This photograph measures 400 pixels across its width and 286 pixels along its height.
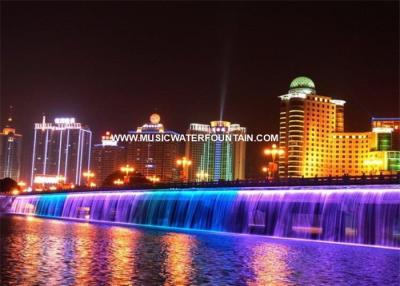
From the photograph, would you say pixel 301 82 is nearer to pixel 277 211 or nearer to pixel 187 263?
pixel 277 211

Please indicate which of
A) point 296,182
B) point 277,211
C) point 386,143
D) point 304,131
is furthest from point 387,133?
point 277,211

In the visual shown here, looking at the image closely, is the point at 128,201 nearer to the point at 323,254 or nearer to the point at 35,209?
the point at 35,209

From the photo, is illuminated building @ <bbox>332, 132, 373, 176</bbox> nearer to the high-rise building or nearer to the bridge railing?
the high-rise building

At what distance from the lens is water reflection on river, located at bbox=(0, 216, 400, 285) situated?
2488 cm

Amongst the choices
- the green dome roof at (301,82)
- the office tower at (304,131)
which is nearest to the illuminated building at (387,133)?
the office tower at (304,131)

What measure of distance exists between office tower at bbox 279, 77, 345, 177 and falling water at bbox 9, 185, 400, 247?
10366cm

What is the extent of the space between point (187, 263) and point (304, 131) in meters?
156

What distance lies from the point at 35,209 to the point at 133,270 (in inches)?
3535

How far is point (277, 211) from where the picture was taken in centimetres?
5478

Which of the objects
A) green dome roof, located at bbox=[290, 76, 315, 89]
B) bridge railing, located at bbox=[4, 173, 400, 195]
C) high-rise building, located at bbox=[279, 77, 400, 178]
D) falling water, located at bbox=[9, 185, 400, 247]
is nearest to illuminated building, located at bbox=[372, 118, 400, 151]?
high-rise building, located at bbox=[279, 77, 400, 178]

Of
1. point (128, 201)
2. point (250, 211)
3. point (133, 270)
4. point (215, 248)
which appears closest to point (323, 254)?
point (215, 248)

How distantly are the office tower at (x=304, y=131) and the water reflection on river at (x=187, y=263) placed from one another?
140178 millimetres

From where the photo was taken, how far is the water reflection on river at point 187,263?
24.9 m

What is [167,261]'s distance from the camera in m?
31.1
